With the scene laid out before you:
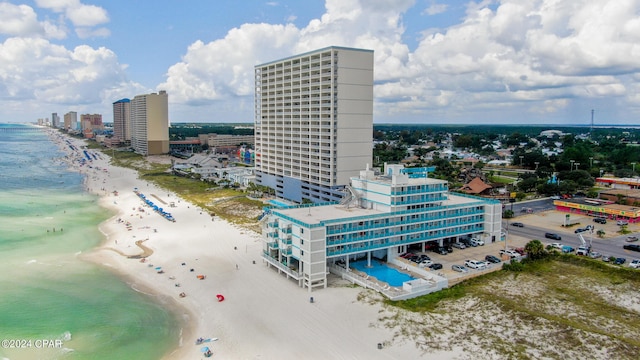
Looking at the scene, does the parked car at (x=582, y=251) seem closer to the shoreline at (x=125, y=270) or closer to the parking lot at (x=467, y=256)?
the parking lot at (x=467, y=256)

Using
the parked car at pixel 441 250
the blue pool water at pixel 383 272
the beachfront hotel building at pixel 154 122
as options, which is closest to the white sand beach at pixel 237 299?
the blue pool water at pixel 383 272

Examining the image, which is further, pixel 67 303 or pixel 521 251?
pixel 521 251

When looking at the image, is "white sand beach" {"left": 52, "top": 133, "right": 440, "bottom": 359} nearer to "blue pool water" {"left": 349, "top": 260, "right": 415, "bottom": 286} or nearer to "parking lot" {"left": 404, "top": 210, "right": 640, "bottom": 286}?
"blue pool water" {"left": 349, "top": 260, "right": 415, "bottom": 286}

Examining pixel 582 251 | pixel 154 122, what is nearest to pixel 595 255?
pixel 582 251

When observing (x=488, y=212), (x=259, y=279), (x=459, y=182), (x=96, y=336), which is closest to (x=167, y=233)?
(x=259, y=279)

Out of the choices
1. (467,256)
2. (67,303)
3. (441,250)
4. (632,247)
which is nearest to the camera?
(67,303)

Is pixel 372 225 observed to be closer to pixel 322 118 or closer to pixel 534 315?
pixel 534 315

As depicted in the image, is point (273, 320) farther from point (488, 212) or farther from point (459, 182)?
point (459, 182)
